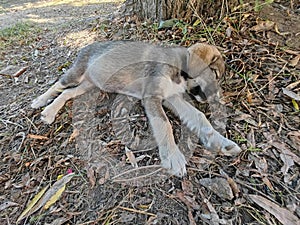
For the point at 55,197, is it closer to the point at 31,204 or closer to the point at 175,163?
the point at 31,204

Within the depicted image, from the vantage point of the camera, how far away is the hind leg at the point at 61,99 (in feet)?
9.19

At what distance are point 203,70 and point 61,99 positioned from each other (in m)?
1.39

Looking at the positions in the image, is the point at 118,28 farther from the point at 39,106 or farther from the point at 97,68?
the point at 39,106

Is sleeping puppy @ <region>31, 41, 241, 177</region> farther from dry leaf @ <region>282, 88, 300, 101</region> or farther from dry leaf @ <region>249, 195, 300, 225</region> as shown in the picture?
dry leaf @ <region>282, 88, 300, 101</region>

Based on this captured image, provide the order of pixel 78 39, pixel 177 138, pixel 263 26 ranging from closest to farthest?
pixel 177 138 → pixel 263 26 → pixel 78 39

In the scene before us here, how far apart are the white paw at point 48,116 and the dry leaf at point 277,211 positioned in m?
1.83

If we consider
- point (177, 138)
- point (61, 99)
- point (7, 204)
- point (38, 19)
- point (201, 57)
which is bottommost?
point (38, 19)

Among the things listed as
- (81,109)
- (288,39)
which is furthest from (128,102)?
(288,39)

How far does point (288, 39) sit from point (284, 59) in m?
0.34

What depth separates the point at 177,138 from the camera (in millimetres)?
2555

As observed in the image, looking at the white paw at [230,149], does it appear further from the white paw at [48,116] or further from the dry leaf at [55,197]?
the white paw at [48,116]

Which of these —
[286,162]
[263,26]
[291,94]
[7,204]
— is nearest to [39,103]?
[7,204]

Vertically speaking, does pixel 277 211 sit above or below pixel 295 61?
below

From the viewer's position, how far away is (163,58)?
2.91 metres
